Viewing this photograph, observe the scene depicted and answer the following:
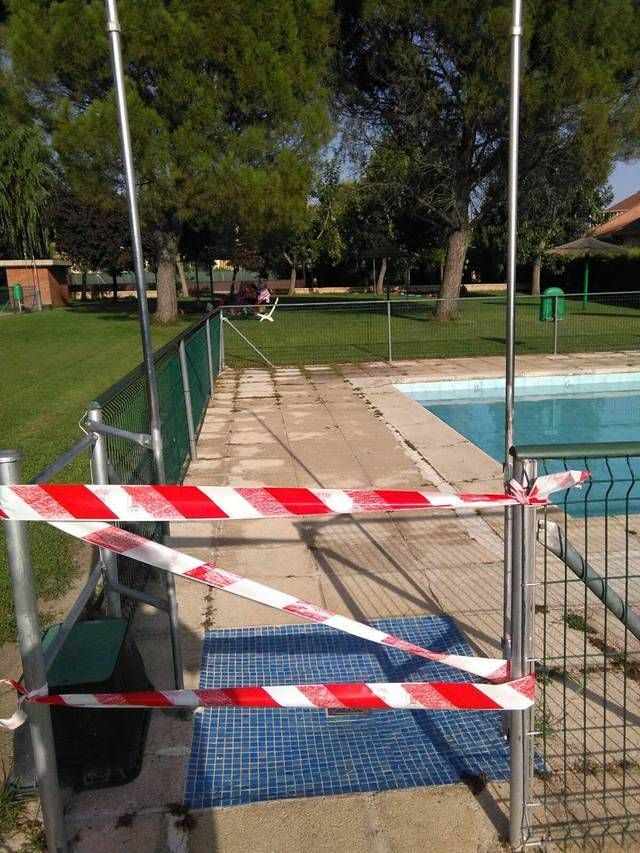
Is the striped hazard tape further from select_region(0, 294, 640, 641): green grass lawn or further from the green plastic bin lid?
select_region(0, 294, 640, 641): green grass lawn

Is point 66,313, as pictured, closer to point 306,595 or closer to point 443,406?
point 443,406

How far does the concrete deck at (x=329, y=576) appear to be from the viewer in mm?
2719

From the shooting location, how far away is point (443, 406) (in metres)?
13.3

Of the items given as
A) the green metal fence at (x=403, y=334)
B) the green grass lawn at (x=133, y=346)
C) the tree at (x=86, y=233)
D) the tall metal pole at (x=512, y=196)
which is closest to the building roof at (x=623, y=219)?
the green grass lawn at (x=133, y=346)

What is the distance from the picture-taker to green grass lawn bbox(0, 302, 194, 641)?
5.19m

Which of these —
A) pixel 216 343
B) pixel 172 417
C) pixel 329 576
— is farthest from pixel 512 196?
pixel 216 343

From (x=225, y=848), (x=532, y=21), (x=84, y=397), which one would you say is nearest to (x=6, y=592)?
(x=225, y=848)

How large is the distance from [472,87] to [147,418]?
19.1 m

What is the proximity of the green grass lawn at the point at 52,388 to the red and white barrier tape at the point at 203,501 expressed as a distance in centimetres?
230

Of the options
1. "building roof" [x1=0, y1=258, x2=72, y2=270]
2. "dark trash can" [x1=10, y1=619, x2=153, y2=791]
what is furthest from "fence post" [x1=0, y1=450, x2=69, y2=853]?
"building roof" [x1=0, y1=258, x2=72, y2=270]

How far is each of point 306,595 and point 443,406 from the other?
29.5 feet

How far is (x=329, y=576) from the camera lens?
16.4 ft

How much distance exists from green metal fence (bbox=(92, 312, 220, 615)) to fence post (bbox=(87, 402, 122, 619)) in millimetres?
209

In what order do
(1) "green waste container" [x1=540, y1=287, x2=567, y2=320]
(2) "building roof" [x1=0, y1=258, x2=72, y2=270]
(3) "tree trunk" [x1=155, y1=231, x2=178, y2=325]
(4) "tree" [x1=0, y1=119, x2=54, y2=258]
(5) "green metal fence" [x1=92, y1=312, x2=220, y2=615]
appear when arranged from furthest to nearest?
(2) "building roof" [x1=0, y1=258, x2=72, y2=270], (4) "tree" [x1=0, y1=119, x2=54, y2=258], (3) "tree trunk" [x1=155, y1=231, x2=178, y2=325], (1) "green waste container" [x1=540, y1=287, x2=567, y2=320], (5) "green metal fence" [x1=92, y1=312, x2=220, y2=615]
